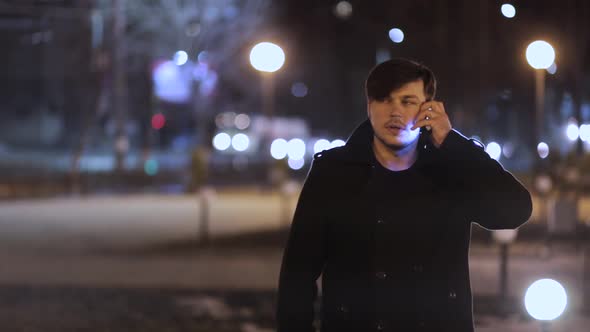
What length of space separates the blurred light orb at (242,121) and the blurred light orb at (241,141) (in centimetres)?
1019

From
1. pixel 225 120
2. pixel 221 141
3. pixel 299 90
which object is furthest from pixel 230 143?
pixel 299 90

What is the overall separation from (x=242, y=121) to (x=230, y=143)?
11852mm

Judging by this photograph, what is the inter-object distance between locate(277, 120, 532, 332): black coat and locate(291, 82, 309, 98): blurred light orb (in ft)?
199

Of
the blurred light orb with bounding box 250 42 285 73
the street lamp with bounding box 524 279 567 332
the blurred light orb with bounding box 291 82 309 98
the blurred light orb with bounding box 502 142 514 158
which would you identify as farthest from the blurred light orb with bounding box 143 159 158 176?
the street lamp with bounding box 524 279 567 332

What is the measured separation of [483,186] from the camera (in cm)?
322

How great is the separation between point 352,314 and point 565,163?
33292 mm

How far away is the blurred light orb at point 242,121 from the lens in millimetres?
76312

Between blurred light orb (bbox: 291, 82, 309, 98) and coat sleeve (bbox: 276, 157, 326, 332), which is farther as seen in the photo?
blurred light orb (bbox: 291, 82, 309, 98)

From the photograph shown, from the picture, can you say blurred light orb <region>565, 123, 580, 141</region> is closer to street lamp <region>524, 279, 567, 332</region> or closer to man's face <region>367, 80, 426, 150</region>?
street lamp <region>524, 279, 567, 332</region>

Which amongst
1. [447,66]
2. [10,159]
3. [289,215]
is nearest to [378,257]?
[447,66]

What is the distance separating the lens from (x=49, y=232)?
20.0 meters

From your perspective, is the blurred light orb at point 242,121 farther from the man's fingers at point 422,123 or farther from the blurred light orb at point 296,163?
the man's fingers at point 422,123

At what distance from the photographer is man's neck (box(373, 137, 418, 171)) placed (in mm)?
3242

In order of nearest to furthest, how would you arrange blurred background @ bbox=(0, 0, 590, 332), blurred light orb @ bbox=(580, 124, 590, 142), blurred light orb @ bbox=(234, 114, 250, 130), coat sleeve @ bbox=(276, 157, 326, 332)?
coat sleeve @ bbox=(276, 157, 326, 332), blurred background @ bbox=(0, 0, 590, 332), blurred light orb @ bbox=(580, 124, 590, 142), blurred light orb @ bbox=(234, 114, 250, 130)
